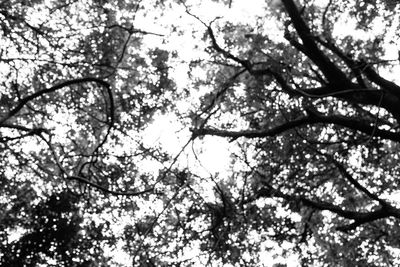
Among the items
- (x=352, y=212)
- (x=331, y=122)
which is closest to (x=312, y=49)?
(x=331, y=122)

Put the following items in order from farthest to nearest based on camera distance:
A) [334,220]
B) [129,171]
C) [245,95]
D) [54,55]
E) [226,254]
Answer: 1. [334,220]
2. [245,95]
3. [129,171]
4. [54,55]
5. [226,254]

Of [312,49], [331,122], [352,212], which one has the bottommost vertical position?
[352,212]

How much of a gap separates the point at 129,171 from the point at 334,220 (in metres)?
5.68

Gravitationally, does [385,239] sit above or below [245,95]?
below

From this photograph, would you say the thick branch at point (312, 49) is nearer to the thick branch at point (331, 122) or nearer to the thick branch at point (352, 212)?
the thick branch at point (331, 122)

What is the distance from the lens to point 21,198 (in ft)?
32.5

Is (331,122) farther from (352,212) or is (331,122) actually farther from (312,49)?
(352,212)

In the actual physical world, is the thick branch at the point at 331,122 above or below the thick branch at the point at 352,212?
above

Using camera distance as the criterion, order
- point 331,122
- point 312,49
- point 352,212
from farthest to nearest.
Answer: point 312,49
point 352,212
point 331,122

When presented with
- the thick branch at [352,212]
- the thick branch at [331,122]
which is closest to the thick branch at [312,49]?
the thick branch at [331,122]

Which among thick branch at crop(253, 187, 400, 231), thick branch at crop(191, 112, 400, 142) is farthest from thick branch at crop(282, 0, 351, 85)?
thick branch at crop(253, 187, 400, 231)

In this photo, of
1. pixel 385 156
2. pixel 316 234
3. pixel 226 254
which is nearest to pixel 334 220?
pixel 316 234

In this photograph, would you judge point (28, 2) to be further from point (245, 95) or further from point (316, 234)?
point (316, 234)

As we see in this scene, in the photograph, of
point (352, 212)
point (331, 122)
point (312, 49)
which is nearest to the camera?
point (331, 122)
